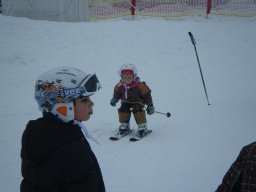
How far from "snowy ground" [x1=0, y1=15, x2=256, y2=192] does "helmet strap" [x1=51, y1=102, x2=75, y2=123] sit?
240 cm

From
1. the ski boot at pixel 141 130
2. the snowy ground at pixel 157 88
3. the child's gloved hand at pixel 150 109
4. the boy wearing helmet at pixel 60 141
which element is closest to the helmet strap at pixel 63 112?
the boy wearing helmet at pixel 60 141

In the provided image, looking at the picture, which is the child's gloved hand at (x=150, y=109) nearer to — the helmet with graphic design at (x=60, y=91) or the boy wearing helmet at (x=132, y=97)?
the boy wearing helmet at (x=132, y=97)

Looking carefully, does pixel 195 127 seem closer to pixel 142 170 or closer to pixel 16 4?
pixel 142 170

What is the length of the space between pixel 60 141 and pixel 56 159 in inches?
4.6

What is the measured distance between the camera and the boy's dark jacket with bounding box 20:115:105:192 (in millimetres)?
2174

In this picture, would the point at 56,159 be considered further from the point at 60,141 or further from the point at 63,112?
the point at 63,112

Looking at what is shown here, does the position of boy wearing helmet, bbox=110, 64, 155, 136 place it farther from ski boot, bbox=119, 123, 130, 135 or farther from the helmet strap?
the helmet strap

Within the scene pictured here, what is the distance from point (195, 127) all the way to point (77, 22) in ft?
34.2

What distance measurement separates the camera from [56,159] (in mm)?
2176

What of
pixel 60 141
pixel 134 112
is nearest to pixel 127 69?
pixel 134 112

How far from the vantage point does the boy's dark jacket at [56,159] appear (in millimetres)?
2174

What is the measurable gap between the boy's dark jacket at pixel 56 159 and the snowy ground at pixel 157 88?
2.35m

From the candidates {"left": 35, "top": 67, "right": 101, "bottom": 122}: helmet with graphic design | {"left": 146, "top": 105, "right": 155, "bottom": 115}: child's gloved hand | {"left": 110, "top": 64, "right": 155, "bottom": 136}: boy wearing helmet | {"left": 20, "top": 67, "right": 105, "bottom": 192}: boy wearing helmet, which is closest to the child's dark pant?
{"left": 110, "top": 64, "right": 155, "bottom": 136}: boy wearing helmet

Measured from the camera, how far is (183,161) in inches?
209
